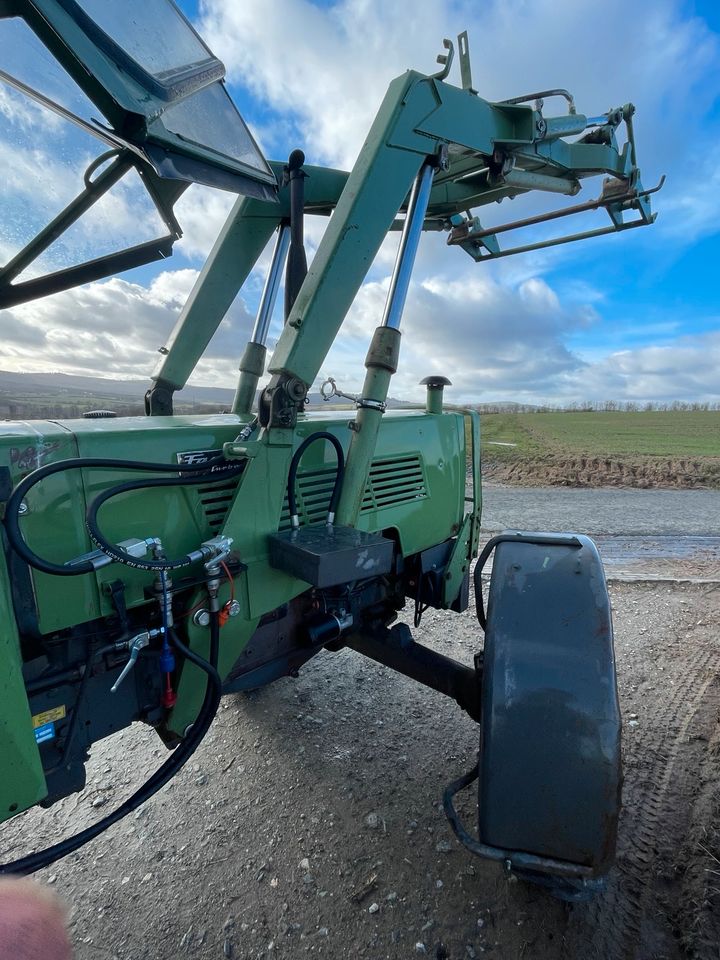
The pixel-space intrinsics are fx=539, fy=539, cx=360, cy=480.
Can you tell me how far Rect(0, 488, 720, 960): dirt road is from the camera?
1.96 m

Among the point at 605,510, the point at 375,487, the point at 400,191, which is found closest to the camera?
the point at 400,191

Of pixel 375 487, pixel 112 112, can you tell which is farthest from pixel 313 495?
pixel 112 112

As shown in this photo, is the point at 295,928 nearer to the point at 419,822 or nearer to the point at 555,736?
the point at 419,822

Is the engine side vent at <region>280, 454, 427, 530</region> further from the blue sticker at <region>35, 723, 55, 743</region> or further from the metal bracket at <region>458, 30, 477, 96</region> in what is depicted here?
the metal bracket at <region>458, 30, 477, 96</region>

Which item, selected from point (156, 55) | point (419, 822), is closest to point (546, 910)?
point (419, 822)

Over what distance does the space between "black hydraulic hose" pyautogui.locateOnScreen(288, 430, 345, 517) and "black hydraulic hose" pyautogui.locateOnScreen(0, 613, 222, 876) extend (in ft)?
1.70

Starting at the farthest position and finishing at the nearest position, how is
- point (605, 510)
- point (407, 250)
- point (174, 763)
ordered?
1. point (605, 510)
2. point (407, 250)
3. point (174, 763)

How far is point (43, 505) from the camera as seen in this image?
1592 millimetres

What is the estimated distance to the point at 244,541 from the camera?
77.9 inches

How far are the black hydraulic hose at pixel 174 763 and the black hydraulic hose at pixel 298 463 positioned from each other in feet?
1.70

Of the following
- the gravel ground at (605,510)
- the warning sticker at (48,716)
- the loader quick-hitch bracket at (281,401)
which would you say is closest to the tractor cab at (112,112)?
the loader quick-hitch bracket at (281,401)

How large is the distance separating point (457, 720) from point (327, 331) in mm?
2365

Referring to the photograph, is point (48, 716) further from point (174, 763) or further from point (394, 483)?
point (394, 483)

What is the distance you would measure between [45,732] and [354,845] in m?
1.42
